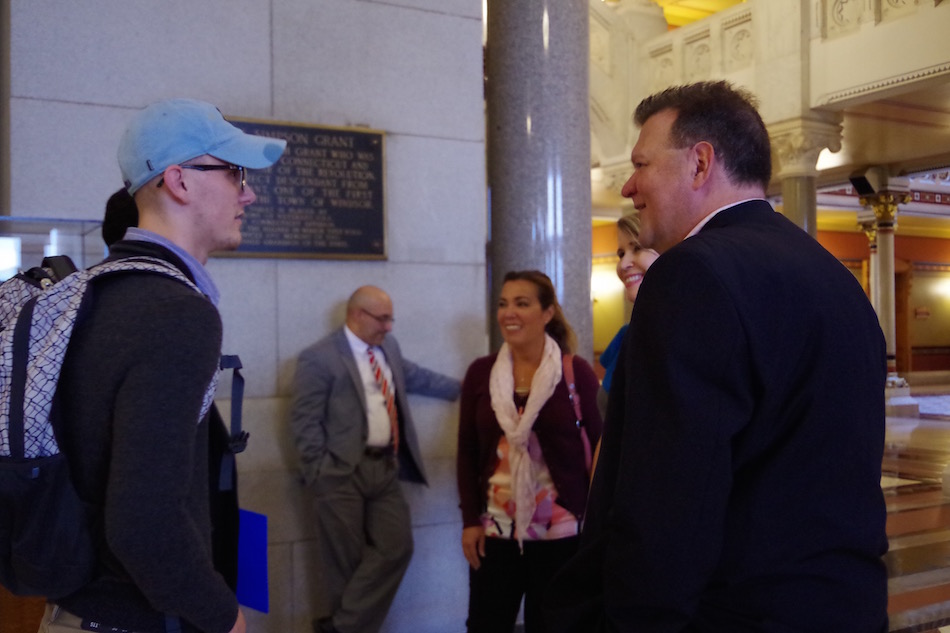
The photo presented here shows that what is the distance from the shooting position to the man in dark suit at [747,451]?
53.2 inches

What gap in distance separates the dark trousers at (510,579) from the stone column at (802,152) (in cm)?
1101

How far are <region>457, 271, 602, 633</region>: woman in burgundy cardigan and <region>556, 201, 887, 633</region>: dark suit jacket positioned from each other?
1.91m

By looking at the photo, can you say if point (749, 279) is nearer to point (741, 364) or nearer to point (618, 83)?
point (741, 364)

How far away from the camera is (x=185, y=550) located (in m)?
1.50

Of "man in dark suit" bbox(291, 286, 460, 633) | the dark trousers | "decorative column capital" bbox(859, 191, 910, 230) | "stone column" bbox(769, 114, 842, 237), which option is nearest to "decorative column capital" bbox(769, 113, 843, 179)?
"stone column" bbox(769, 114, 842, 237)

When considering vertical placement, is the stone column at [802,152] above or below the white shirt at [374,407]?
above

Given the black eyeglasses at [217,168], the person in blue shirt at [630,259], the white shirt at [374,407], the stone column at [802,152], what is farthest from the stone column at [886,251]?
the black eyeglasses at [217,168]

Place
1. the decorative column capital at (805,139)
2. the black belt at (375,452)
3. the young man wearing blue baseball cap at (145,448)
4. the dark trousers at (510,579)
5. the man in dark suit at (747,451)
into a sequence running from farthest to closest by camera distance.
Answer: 1. the decorative column capital at (805,139)
2. the black belt at (375,452)
3. the dark trousers at (510,579)
4. the young man wearing blue baseball cap at (145,448)
5. the man in dark suit at (747,451)

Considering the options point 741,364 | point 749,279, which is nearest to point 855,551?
point 741,364

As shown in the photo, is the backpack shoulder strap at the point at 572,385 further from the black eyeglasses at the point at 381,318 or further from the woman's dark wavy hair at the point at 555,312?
the black eyeglasses at the point at 381,318

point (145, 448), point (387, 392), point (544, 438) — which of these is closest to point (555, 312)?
point (544, 438)

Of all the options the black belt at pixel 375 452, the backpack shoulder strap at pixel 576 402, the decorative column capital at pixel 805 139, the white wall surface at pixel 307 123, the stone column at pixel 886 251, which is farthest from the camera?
the stone column at pixel 886 251

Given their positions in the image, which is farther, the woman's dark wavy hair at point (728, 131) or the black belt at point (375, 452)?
the black belt at point (375, 452)

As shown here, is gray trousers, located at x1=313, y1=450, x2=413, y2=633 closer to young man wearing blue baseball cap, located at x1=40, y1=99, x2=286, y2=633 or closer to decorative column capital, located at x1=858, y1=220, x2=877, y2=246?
young man wearing blue baseball cap, located at x1=40, y1=99, x2=286, y2=633
